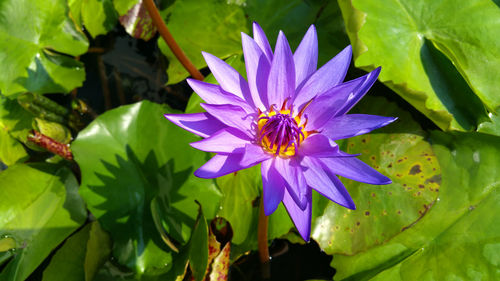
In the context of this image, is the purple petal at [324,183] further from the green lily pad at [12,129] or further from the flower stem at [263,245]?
the green lily pad at [12,129]

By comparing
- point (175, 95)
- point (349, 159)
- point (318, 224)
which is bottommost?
point (318, 224)

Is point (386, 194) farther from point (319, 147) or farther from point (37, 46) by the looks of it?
point (37, 46)

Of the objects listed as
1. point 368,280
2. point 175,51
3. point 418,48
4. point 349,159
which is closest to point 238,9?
point 175,51

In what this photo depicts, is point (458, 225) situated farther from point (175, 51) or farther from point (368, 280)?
point (175, 51)

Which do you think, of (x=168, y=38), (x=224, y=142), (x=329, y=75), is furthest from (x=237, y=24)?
(x=224, y=142)

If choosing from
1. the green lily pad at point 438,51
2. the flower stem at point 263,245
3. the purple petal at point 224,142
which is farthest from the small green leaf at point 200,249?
the green lily pad at point 438,51
